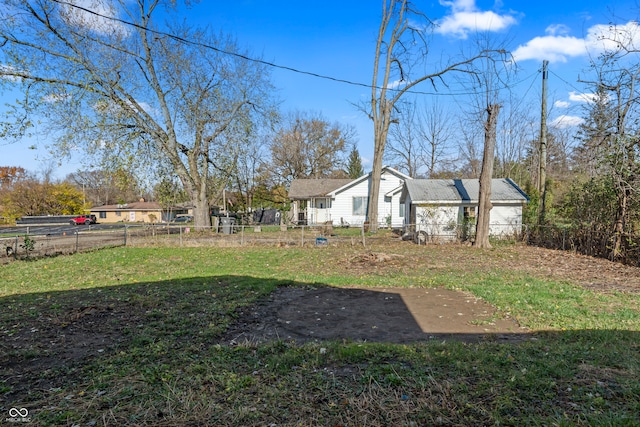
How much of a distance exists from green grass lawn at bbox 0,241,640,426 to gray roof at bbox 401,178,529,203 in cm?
1112

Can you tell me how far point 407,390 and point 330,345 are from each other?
1394 millimetres

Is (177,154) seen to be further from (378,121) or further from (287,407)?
(287,407)

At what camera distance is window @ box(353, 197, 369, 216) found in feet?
89.0

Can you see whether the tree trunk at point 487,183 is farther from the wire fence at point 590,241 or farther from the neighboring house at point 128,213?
the neighboring house at point 128,213

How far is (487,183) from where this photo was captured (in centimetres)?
1512

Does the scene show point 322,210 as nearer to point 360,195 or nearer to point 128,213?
point 360,195

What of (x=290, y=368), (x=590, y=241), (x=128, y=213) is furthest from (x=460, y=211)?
(x=128, y=213)

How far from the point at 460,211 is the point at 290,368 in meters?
16.8

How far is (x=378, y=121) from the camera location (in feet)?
76.1

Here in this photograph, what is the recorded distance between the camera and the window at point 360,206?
2714 cm

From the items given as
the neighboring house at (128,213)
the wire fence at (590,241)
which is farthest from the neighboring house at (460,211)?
the neighboring house at (128,213)

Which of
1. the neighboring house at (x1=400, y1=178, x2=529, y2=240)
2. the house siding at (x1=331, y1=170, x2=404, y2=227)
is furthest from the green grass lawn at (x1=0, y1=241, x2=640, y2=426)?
the house siding at (x1=331, y1=170, x2=404, y2=227)

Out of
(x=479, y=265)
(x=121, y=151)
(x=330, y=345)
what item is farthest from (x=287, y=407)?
(x=121, y=151)

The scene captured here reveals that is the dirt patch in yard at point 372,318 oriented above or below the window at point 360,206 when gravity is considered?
below
